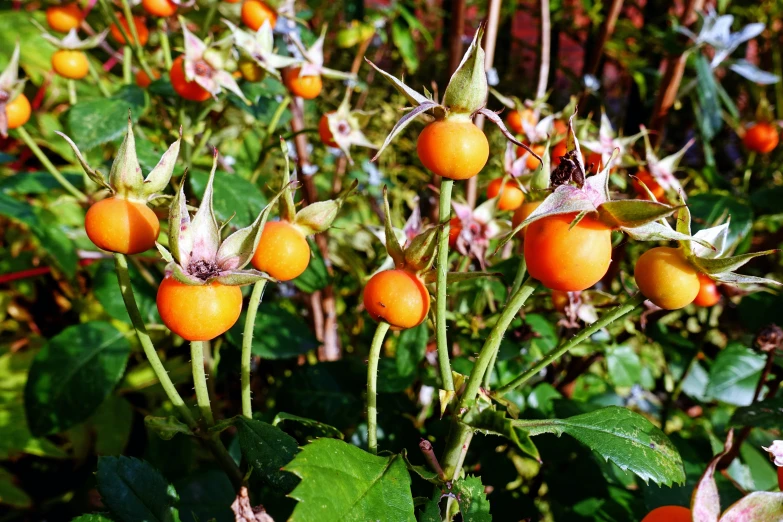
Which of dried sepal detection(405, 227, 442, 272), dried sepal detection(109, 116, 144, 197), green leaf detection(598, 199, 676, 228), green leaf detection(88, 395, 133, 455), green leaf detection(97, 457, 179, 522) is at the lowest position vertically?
green leaf detection(88, 395, 133, 455)

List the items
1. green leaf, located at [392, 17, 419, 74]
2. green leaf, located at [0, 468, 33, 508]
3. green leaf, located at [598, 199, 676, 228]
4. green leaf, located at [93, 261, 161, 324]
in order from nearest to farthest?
1. green leaf, located at [598, 199, 676, 228]
2. green leaf, located at [93, 261, 161, 324]
3. green leaf, located at [0, 468, 33, 508]
4. green leaf, located at [392, 17, 419, 74]

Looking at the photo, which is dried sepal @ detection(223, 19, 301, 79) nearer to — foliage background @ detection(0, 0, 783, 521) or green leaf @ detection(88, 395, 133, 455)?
foliage background @ detection(0, 0, 783, 521)

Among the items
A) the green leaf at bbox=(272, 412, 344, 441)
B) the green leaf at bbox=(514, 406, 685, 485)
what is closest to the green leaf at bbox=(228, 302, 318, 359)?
the green leaf at bbox=(272, 412, 344, 441)

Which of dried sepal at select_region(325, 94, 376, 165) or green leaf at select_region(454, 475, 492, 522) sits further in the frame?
dried sepal at select_region(325, 94, 376, 165)

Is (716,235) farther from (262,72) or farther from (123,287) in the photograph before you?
(262,72)

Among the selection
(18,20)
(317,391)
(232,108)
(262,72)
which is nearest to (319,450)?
(317,391)

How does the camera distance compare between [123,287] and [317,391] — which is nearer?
[123,287]

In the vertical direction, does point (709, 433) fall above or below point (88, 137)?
below

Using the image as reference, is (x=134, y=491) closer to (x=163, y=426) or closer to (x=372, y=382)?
(x=163, y=426)

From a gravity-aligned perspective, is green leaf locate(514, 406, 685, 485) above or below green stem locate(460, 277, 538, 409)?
below
